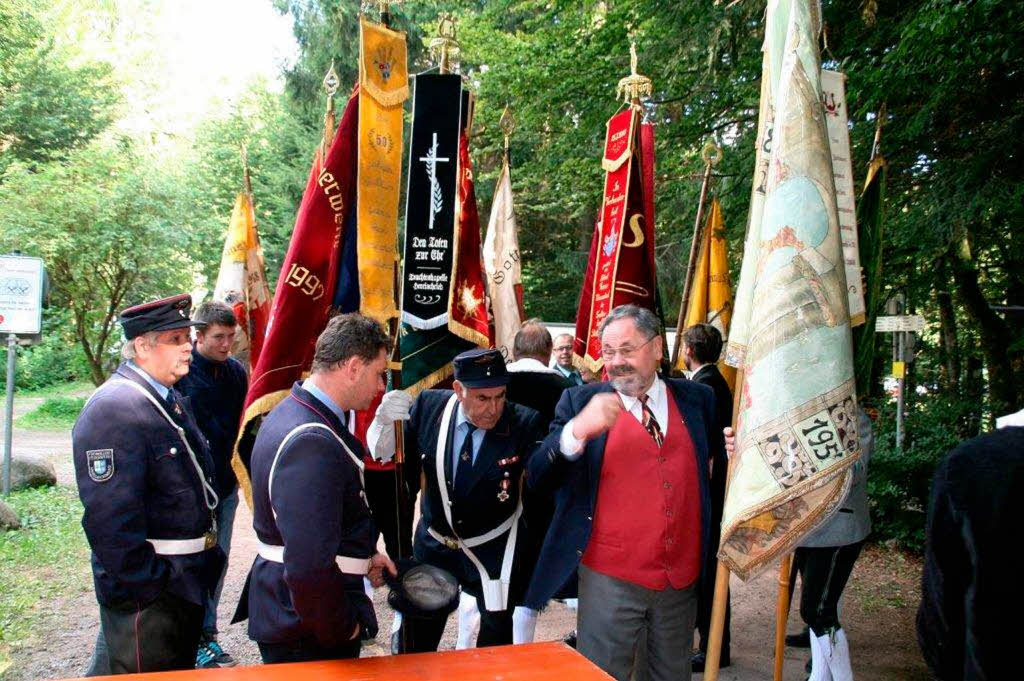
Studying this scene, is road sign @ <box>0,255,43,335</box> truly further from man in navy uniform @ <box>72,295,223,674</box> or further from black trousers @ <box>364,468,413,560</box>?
man in navy uniform @ <box>72,295,223,674</box>

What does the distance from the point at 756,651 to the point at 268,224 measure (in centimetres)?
1925

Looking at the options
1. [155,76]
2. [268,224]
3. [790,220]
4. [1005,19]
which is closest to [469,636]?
[790,220]

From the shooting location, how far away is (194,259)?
21.4 meters

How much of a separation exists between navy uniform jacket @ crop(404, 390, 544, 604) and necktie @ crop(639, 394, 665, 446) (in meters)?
0.73

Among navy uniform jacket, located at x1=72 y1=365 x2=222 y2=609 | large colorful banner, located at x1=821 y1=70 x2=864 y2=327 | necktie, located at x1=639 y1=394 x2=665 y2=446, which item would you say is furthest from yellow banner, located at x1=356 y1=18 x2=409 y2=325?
large colorful banner, located at x1=821 y1=70 x2=864 y2=327

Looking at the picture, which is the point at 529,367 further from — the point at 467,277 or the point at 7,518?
the point at 7,518

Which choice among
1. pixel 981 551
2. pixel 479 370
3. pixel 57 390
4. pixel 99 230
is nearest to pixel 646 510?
pixel 479 370

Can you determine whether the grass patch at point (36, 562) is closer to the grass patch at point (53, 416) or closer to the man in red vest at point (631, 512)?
the man in red vest at point (631, 512)

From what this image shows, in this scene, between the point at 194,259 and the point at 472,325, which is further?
the point at 194,259

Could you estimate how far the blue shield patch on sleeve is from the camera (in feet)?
9.31

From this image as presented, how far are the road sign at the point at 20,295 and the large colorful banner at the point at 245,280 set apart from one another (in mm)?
3452

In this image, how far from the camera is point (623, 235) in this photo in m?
4.71

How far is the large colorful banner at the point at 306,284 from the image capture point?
392 cm

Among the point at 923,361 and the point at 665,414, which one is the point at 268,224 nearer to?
the point at 923,361
